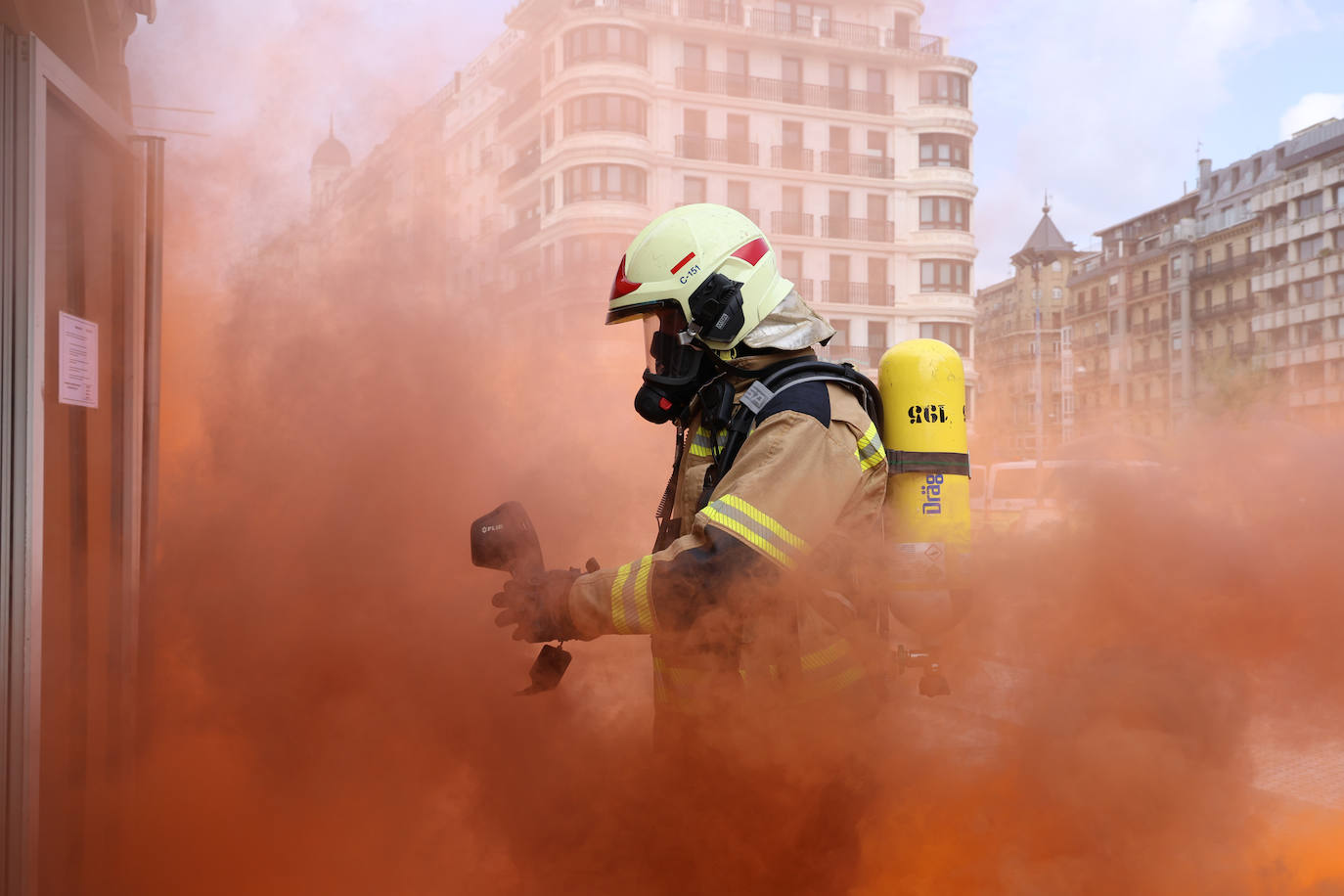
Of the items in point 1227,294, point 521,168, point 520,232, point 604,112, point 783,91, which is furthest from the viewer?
point 1227,294

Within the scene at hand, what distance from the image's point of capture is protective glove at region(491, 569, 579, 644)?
224 cm

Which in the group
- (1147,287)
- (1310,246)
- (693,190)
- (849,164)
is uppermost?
(1310,246)

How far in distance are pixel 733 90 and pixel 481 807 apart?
1852 centimetres

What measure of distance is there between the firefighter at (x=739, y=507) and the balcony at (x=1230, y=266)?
35.6 metres

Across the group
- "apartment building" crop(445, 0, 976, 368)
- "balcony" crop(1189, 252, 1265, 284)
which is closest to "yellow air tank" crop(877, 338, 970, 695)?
"apartment building" crop(445, 0, 976, 368)

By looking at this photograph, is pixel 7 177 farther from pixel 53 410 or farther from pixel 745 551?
pixel 745 551

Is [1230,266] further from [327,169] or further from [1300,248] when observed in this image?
[327,169]

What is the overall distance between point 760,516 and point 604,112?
44.7 ft

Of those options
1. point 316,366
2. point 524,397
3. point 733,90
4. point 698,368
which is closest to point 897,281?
point 733,90

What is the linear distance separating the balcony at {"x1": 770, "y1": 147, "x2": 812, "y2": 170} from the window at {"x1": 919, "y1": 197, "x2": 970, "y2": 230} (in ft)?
7.63

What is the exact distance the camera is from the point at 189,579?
384cm

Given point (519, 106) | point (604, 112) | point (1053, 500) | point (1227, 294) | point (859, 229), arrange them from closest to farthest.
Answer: point (1053, 500)
point (519, 106)
point (604, 112)
point (859, 229)
point (1227, 294)

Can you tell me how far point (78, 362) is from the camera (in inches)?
111

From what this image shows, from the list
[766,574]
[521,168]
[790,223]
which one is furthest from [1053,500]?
[790,223]
